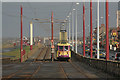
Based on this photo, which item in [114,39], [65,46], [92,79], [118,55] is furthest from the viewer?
[114,39]

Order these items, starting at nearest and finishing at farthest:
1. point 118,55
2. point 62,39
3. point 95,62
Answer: point 95,62
point 118,55
point 62,39

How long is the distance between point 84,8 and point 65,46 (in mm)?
8514

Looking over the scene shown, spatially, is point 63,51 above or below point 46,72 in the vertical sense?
above

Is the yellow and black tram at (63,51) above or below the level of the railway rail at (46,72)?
above

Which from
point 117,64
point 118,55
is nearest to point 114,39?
point 118,55

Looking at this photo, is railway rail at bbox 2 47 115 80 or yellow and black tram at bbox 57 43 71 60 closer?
railway rail at bbox 2 47 115 80

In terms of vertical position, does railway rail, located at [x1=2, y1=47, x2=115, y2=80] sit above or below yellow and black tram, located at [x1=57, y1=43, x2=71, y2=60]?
below

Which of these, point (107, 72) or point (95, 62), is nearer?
point (107, 72)

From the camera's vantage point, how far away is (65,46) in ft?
184

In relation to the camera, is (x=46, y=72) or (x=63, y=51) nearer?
(x=46, y=72)

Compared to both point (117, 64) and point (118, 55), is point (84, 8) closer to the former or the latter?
point (118, 55)

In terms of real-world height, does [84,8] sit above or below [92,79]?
above

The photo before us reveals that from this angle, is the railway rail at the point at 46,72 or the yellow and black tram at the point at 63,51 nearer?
the railway rail at the point at 46,72

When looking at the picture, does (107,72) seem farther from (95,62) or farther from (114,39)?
(114,39)
